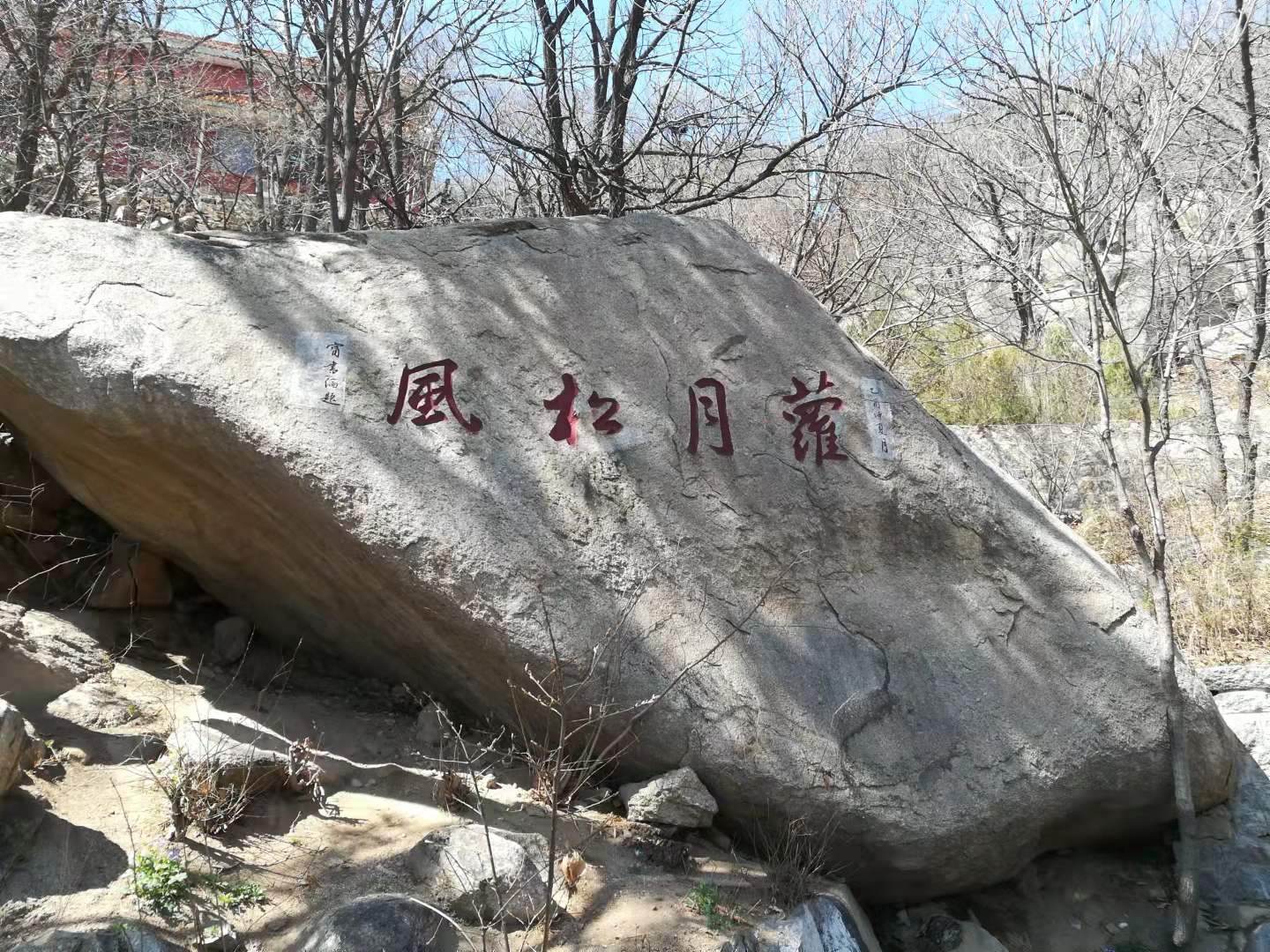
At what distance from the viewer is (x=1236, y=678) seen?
420 cm

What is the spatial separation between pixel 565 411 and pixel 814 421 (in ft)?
3.02

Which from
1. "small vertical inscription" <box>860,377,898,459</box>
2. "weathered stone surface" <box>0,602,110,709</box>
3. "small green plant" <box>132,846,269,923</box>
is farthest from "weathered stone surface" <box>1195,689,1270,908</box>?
"weathered stone surface" <box>0,602,110,709</box>

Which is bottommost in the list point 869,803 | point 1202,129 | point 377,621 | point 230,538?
point 869,803

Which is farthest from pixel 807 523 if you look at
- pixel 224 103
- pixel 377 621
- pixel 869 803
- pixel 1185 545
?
pixel 224 103

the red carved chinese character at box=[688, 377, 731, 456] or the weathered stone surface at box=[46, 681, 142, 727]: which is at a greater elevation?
the red carved chinese character at box=[688, 377, 731, 456]

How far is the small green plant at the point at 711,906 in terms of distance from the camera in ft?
8.69

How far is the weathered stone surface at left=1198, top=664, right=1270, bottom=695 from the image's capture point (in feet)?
13.6

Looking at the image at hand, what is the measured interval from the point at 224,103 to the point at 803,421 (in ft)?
20.1

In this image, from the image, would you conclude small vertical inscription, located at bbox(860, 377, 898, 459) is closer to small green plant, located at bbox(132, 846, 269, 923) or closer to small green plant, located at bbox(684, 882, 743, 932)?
small green plant, located at bbox(684, 882, 743, 932)

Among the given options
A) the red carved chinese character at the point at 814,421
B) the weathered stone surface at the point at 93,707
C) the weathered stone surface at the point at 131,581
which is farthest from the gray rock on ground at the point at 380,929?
the red carved chinese character at the point at 814,421

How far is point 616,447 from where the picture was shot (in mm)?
3303

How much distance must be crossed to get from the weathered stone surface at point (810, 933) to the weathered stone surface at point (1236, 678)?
231 cm

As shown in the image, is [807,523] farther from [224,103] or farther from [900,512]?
[224,103]

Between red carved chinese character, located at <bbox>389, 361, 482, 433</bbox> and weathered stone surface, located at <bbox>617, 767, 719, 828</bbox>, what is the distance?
1263 millimetres
